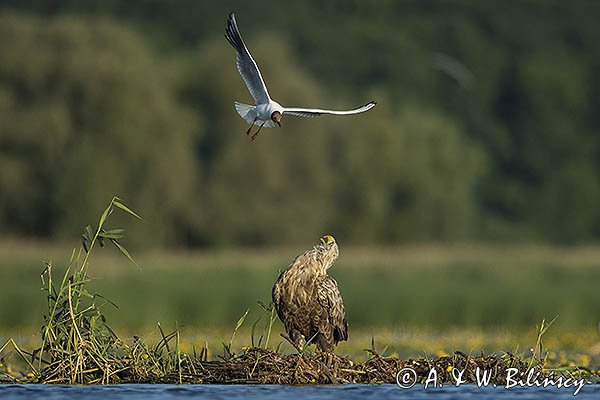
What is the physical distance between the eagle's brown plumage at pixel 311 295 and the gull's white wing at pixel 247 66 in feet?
4.08

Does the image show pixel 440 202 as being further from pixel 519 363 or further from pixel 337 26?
pixel 519 363

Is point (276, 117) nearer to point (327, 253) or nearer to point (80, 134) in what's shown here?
point (327, 253)

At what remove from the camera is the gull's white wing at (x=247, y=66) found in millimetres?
10453

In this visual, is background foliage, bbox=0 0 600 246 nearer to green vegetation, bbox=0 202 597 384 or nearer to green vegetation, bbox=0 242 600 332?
green vegetation, bbox=0 242 600 332

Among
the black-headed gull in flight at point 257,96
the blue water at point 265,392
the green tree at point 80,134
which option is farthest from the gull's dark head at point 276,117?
the green tree at point 80,134

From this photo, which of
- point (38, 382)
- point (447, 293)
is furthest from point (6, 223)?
point (38, 382)

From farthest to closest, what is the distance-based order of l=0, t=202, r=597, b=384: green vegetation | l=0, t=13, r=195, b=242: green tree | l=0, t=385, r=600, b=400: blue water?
1. l=0, t=13, r=195, b=242: green tree
2. l=0, t=202, r=597, b=384: green vegetation
3. l=0, t=385, r=600, b=400: blue water

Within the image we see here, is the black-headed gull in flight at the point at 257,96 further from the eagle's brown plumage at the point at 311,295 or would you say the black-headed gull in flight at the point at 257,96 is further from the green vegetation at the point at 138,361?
the green vegetation at the point at 138,361

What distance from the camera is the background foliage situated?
149ft

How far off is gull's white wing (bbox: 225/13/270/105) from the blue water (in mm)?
2345

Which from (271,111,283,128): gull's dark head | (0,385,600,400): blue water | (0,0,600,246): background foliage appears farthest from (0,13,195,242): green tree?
(0,385,600,400): blue water

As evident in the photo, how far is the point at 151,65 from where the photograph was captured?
48.0m

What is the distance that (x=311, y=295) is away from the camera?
10.1 meters

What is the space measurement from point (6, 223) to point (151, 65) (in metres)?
7.46
